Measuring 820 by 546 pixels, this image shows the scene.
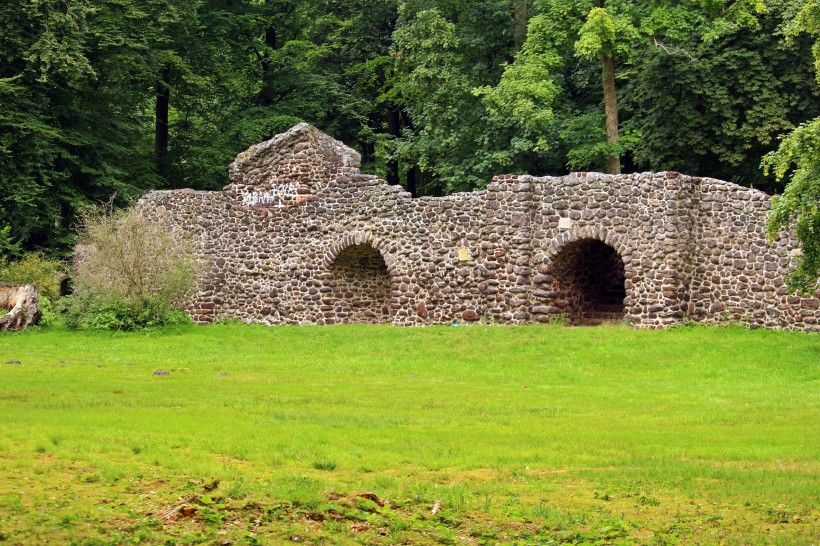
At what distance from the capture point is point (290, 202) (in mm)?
32125

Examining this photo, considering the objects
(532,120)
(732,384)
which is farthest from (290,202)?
(732,384)

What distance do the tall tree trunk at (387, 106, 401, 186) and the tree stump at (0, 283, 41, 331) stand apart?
66.7 ft

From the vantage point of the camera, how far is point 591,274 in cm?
2988

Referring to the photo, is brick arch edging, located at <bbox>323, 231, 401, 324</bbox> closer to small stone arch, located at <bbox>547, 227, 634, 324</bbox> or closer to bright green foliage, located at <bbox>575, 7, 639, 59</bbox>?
small stone arch, located at <bbox>547, 227, 634, 324</bbox>

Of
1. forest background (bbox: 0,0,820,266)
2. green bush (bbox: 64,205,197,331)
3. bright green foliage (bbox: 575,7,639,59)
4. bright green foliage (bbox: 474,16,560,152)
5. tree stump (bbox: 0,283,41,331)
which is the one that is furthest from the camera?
bright green foliage (bbox: 474,16,560,152)

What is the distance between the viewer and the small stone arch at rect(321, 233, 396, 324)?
3173 cm

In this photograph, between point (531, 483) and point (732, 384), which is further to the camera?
point (732, 384)

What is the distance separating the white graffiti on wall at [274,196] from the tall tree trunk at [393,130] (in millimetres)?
13219

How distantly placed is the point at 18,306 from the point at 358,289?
9111mm

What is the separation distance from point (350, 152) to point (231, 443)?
64.0 ft

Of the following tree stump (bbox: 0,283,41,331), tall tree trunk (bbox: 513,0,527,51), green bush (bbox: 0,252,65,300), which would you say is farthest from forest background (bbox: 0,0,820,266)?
tree stump (bbox: 0,283,41,331)

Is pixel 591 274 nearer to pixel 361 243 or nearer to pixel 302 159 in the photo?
pixel 361 243

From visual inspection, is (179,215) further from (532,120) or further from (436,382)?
(436,382)

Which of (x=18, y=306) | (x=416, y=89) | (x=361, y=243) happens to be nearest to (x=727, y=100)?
(x=416, y=89)
